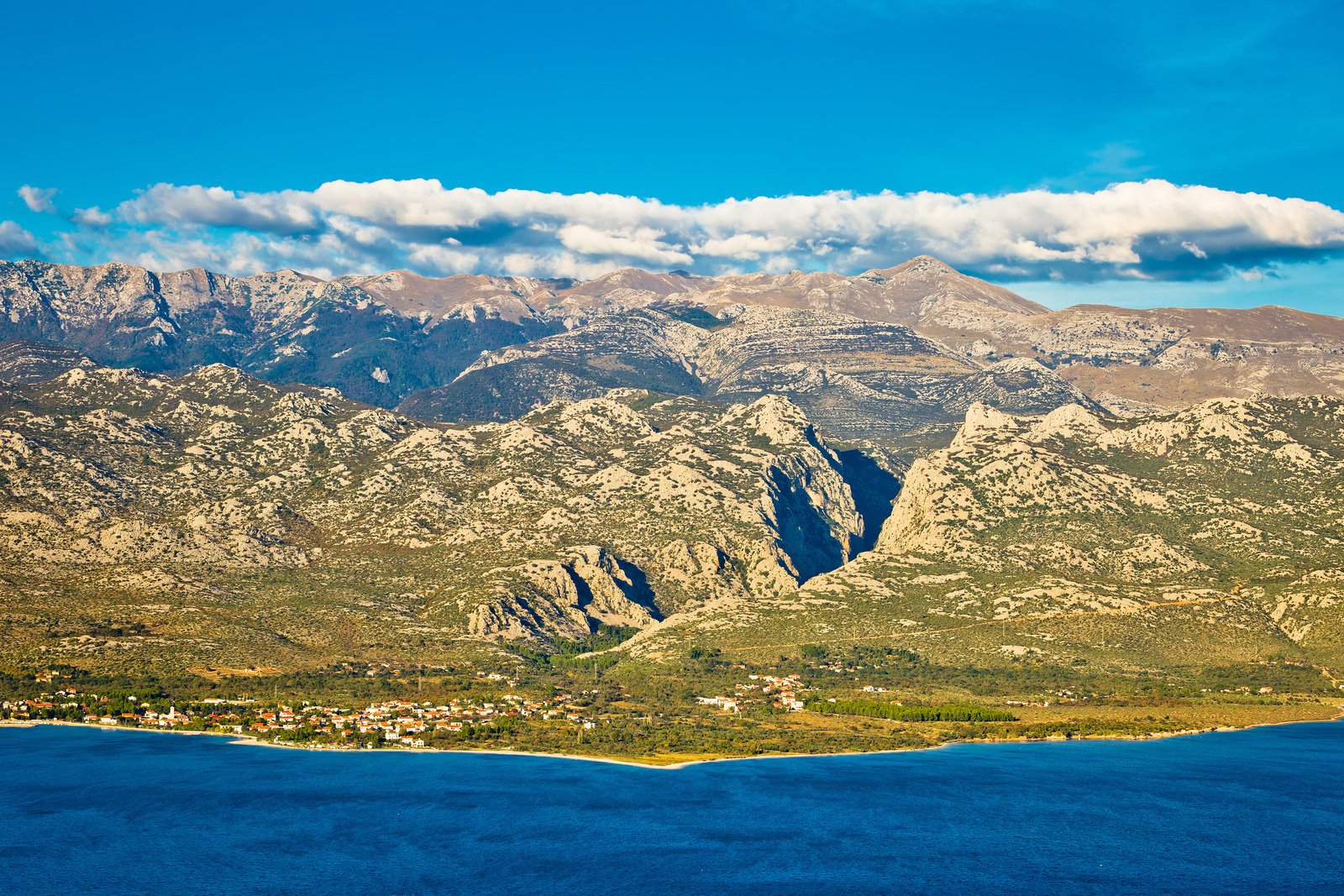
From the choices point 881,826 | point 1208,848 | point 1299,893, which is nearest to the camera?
point 1299,893

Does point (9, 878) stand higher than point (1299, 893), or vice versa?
point (1299, 893)

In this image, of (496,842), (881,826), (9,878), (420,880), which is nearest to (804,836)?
(881,826)

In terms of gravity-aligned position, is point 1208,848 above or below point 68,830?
above

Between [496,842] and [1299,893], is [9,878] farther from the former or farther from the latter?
[1299,893]

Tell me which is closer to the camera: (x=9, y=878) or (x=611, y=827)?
(x=9, y=878)

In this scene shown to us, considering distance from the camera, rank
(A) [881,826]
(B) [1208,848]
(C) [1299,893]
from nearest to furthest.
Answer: (C) [1299,893] < (B) [1208,848] < (A) [881,826]

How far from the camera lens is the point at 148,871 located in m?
163

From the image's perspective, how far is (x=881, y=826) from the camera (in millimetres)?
192750

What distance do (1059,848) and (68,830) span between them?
148 meters

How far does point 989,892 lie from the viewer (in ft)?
518

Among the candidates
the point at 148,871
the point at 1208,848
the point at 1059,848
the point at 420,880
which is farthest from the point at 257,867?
the point at 1208,848

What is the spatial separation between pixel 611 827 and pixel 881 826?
42543mm

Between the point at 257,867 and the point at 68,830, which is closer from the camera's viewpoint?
the point at 257,867

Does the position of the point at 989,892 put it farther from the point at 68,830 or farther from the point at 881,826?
the point at 68,830
